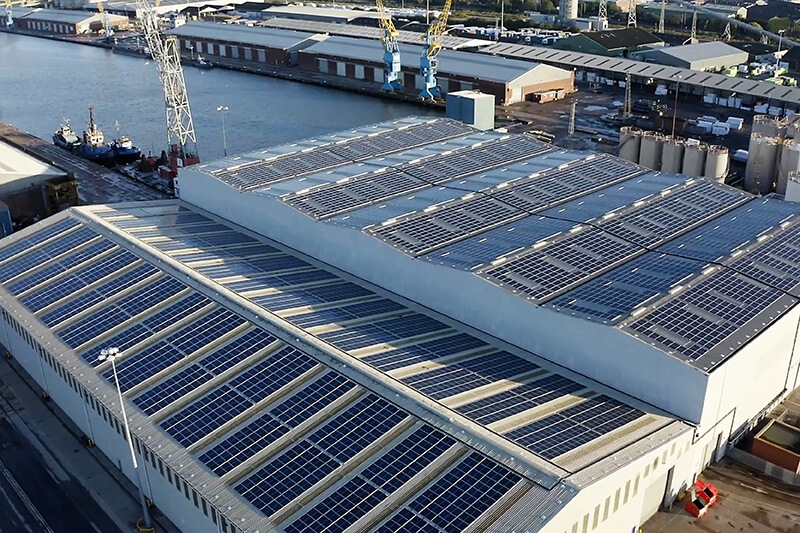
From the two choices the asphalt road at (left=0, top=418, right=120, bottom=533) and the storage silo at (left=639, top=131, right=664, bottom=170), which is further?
the storage silo at (left=639, top=131, right=664, bottom=170)

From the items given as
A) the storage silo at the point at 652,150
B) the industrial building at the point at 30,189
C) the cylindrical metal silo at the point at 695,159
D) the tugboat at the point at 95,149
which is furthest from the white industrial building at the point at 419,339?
the tugboat at the point at 95,149

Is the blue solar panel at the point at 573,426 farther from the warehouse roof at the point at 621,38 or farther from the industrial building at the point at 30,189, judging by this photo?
the warehouse roof at the point at 621,38

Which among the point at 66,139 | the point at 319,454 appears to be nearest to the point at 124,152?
the point at 66,139

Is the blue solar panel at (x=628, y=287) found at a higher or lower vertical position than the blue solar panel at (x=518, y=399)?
higher

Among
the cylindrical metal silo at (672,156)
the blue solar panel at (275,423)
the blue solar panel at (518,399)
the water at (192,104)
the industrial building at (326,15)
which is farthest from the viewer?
the industrial building at (326,15)

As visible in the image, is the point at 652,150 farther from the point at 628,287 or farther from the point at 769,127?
the point at 628,287

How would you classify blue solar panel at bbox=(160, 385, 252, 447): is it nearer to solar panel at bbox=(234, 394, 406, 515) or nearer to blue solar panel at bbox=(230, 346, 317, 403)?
blue solar panel at bbox=(230, 346, 317, 403)

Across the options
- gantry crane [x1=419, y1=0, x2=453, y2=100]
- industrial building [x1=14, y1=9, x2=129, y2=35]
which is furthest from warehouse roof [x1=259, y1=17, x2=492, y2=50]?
industrial building [x1=14, y1=9, x2=129, y2=35]
